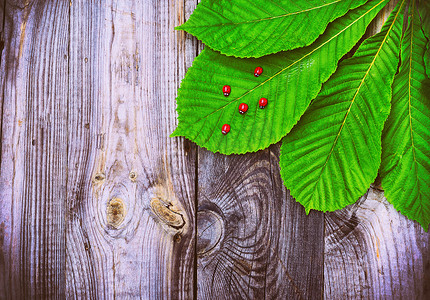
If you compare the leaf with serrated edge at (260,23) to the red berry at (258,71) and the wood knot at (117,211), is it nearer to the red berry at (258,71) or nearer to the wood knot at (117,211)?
the red berry at (258,71)

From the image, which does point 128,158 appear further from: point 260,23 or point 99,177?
point 260,23

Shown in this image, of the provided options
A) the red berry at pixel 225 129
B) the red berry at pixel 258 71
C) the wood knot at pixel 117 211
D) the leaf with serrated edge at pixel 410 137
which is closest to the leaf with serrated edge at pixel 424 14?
the leaf with serrated edge at pixel 410 137

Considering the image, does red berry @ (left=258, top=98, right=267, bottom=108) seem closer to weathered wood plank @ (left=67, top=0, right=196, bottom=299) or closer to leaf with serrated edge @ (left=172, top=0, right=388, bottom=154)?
leaf with serrated edge @ (left=172, top=0, right=388, bottom=154)

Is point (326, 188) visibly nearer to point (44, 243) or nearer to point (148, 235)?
point (148, 235)

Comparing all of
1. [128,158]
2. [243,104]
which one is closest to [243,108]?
[243,104]

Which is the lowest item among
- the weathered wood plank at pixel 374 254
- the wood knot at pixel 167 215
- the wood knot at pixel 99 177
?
the weathered wood plank at pixel 374 254
